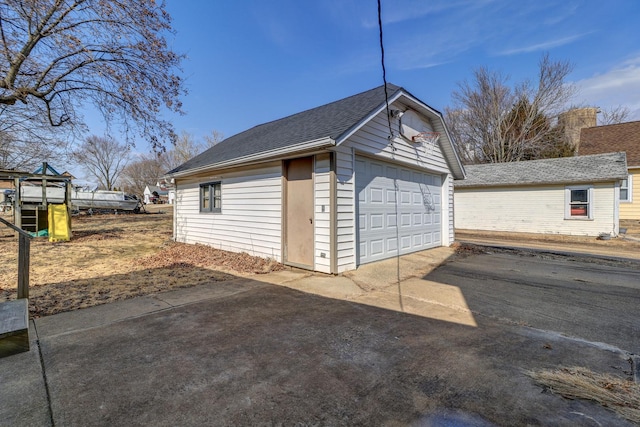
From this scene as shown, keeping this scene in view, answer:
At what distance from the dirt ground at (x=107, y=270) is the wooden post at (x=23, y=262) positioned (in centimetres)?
65

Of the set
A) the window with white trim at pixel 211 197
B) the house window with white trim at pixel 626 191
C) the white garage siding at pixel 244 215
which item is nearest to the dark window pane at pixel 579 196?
the house window with white trim at pixel 626 191

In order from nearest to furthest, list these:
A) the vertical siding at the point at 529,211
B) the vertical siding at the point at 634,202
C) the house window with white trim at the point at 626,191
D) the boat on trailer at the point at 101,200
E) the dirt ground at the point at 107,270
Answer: the dirt ground at the point at 107,270
the vertical siding at the point at 529,211
the vertical siding at the point at 634,202
the house window with white trim at the point at 626,191
the boat on trailer at the point at 101,200

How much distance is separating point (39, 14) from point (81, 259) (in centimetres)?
674

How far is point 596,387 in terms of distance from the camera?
2.22 meters

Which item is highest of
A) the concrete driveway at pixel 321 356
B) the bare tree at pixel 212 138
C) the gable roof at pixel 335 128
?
the bare tree at pixel 212 138

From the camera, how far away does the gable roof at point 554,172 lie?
1216cm

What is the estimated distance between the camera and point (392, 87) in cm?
759

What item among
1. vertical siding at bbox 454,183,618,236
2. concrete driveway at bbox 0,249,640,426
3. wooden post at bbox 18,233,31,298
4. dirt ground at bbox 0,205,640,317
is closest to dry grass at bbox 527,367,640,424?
concrete driveway at bbox 0,249,640,426

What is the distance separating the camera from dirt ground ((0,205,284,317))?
4750 millimetres

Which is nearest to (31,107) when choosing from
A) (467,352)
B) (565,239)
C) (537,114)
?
(467,352)

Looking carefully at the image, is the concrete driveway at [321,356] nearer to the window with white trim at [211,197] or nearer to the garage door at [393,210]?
the garage door at [393,210]

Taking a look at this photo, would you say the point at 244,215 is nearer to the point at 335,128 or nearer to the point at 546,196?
the point at 335,128

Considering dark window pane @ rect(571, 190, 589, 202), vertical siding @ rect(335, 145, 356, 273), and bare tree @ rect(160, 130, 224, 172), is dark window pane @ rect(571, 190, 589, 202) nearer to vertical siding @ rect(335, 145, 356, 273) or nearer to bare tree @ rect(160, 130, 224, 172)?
vertical siding @ rect(335, 145, 356, 273)

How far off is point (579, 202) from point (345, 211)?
13.0 meters
